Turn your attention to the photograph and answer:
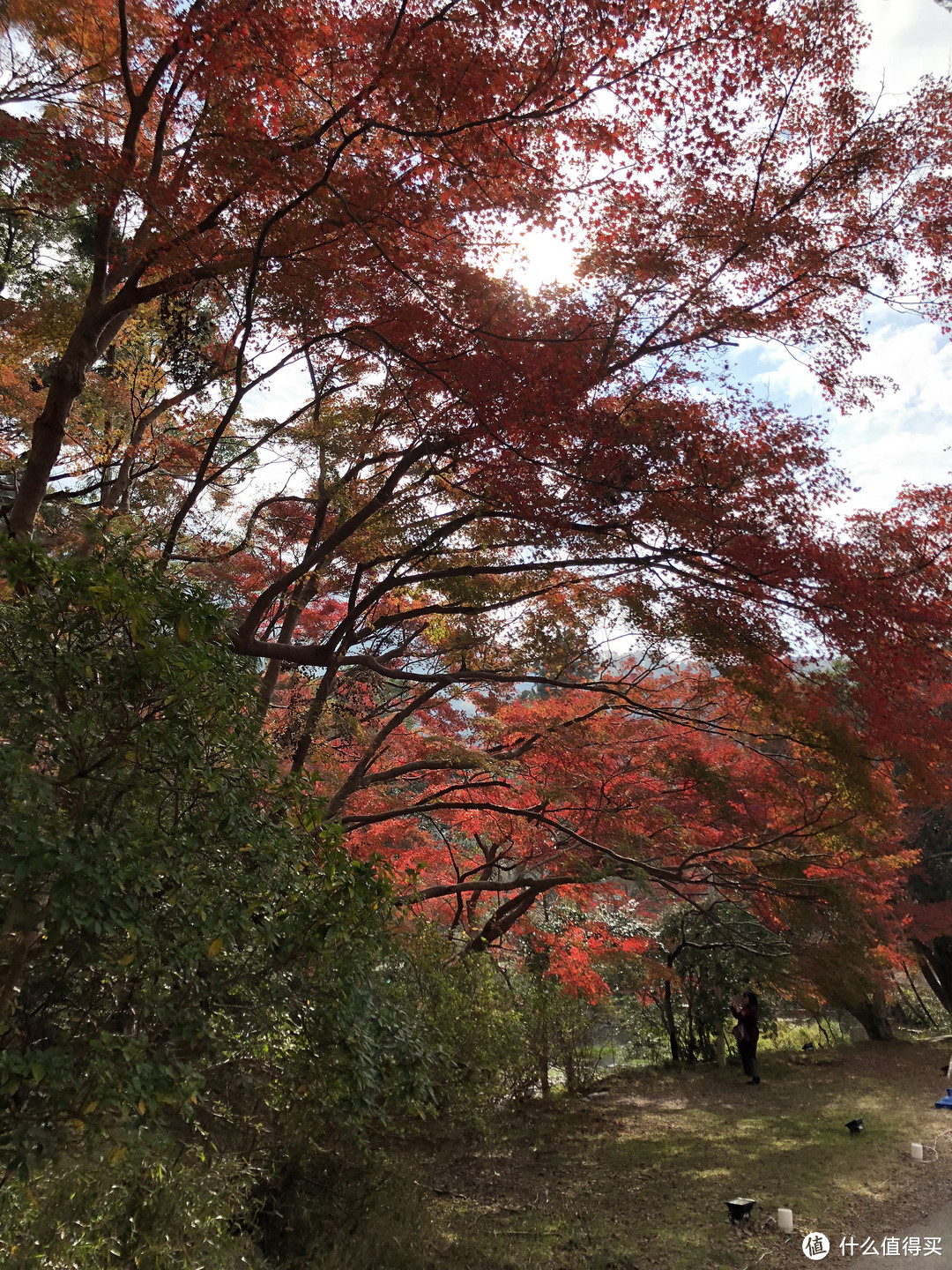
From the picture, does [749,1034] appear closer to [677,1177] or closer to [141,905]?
[677,1177]

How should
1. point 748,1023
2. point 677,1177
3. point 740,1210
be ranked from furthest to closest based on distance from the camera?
point 748,1023, point 677,1177, point 740,1210

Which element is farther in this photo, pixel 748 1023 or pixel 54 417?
pixel 748 1023

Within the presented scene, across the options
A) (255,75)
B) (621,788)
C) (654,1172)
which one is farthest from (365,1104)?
(621,788)

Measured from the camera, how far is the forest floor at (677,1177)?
5.04 m

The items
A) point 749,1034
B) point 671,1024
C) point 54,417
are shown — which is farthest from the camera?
point 671,1024

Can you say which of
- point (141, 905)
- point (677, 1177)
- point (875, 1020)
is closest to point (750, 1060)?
point (875, 1020)

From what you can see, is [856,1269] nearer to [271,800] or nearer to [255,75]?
[271,800]

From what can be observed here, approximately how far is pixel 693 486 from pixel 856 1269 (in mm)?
4893

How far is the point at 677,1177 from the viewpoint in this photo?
6848 millimetres

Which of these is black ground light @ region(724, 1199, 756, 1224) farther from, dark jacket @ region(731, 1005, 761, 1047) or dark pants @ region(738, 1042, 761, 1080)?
dark pants @ region(738, 1042, 761, 1080)

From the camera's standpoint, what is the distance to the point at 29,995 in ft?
7.93

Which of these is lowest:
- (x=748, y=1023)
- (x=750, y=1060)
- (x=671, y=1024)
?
(x=750, y=1060)

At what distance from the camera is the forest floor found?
5.04 metres

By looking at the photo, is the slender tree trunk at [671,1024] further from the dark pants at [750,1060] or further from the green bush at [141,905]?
the green bush at [141,905]
